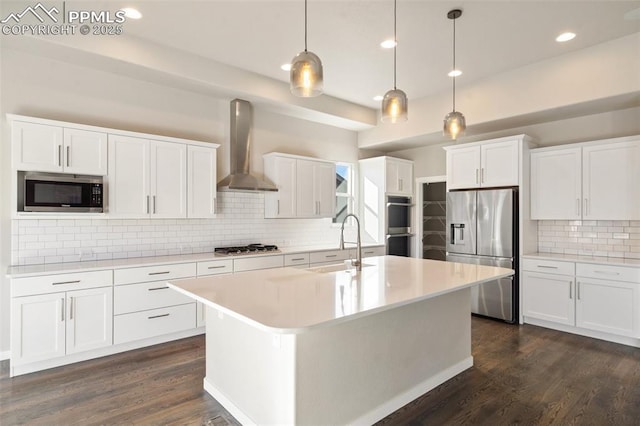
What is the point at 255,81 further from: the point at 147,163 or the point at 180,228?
the point at 180,228

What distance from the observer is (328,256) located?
530 cm

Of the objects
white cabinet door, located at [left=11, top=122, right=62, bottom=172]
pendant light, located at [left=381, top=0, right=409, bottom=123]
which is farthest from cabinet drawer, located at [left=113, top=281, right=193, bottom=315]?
pendant light, located at [left=381, top=0, right=409, bottom=123]

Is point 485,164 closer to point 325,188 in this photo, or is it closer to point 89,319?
point 325,188

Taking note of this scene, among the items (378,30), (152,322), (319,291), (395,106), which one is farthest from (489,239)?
(152,322)

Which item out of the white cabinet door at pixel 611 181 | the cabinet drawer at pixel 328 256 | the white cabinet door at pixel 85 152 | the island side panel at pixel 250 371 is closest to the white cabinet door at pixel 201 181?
the white cabinet door at pixel 85 152

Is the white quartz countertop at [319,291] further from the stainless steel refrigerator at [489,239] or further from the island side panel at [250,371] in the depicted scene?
the stainless steel refrigerator at [489,239]

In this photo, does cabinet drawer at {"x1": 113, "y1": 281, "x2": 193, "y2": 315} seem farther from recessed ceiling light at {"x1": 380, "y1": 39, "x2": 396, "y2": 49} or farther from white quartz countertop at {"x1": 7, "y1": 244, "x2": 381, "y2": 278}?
recessed ceiling light at {"x1": 380, "y1": 39, "x2": 396, "y2": 49}

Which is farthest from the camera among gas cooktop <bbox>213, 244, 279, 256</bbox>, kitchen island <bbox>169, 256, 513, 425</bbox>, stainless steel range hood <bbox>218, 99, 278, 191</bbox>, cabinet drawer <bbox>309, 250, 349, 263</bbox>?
cabinet drawer <bbox>309, 250, 349, 263</bbox>

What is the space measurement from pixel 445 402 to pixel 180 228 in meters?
3.49

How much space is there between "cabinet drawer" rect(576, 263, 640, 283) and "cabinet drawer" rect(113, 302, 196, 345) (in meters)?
4.48

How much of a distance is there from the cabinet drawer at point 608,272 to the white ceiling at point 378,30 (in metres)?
2.43

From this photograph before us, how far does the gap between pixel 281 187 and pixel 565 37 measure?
3.73m

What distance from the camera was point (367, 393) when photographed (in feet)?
7.88

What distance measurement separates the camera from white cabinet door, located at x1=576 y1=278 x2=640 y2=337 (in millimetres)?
3783
